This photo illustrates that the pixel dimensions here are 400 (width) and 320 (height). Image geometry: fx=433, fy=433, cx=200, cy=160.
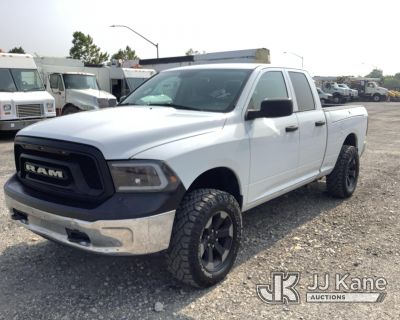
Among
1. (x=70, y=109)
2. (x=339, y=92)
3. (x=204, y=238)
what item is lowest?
(x=339, y=92)

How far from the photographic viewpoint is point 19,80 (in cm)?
1345

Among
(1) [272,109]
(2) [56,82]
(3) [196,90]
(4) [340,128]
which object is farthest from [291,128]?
(2) [56,82]

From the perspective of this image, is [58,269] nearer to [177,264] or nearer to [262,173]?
[177,264]

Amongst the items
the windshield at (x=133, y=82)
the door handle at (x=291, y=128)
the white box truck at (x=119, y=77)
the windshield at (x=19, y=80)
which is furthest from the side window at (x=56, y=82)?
the door handle at (x=291, y=128)

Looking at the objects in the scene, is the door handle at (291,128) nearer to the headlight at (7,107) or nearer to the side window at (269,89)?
the side window at (269,89)

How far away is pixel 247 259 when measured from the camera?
4129 millimetres

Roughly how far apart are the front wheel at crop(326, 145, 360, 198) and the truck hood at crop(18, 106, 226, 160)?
282 cm

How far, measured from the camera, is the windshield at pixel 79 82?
53.2 feet

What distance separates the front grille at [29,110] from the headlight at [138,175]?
429 inches

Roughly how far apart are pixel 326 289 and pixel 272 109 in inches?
63.5

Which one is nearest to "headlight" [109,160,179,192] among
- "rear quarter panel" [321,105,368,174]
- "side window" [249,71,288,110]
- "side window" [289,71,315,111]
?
"side window" [249,71,288,110]

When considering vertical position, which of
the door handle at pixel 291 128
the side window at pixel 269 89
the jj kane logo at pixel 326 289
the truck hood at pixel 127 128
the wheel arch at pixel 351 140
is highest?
the side window at pixel 269 89

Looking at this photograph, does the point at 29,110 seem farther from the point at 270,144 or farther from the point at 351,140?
the point at 270,144

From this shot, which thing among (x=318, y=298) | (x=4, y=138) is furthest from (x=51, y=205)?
(x=4, y=138)
